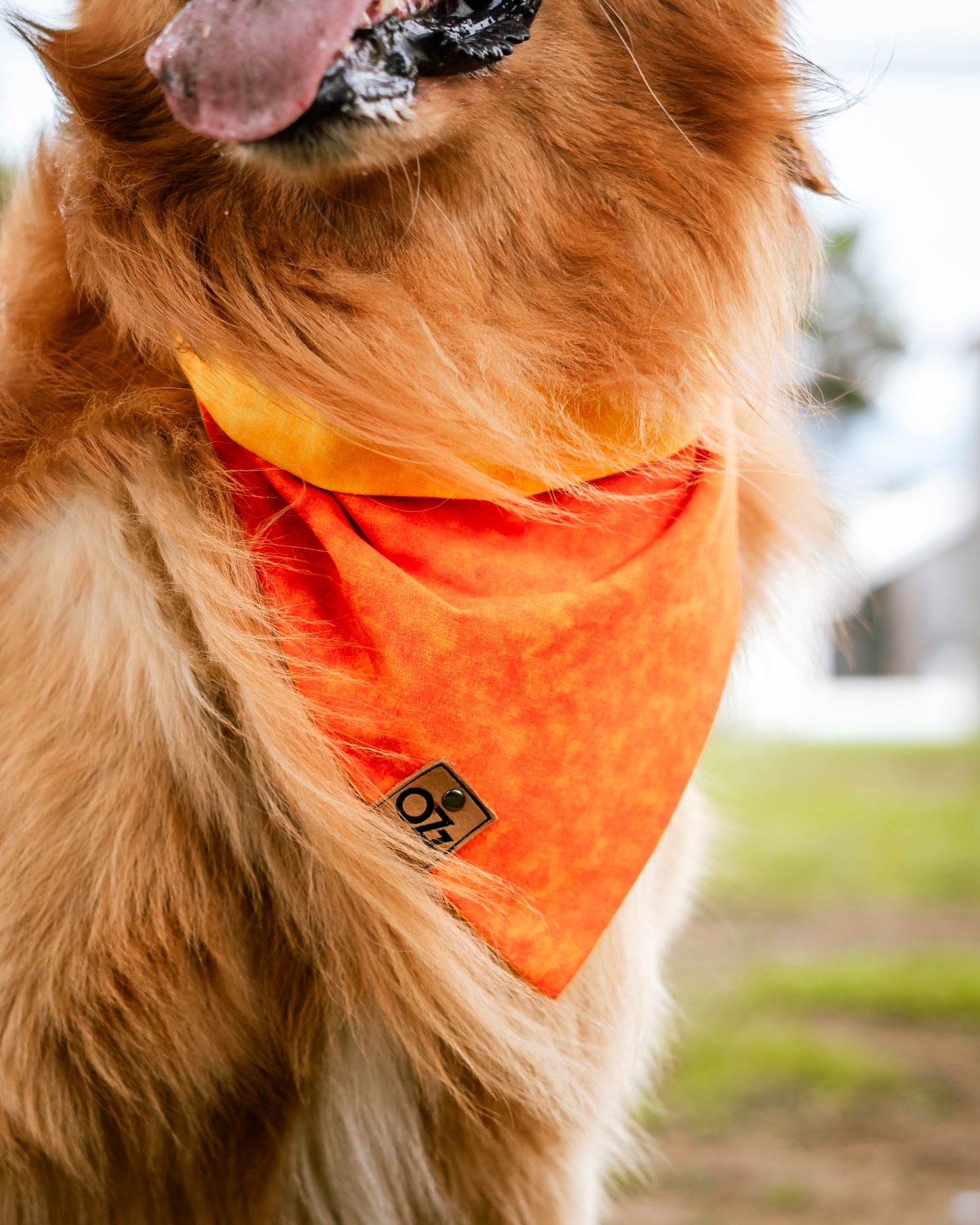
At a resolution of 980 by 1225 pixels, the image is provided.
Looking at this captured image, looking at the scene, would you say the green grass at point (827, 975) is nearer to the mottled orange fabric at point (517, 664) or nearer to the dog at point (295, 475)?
the mottled orange fabric at point (517, 664)

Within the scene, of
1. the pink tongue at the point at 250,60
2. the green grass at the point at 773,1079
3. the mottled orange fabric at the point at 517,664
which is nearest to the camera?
the pink tongue at the point at 250,60

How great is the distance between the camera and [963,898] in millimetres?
4387

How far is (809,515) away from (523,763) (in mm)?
808

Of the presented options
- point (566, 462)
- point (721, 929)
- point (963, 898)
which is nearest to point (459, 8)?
point (566, 462)

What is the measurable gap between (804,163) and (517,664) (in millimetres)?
796

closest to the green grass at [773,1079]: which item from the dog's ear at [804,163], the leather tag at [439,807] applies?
the leather tag at [439,807]

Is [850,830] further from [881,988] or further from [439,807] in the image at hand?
[439,807]

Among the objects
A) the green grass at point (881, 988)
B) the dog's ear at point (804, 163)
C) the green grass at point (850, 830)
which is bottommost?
the green grass at point (850, 830)

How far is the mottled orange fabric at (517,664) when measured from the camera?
131 centimetres

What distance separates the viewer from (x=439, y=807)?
4.34ft

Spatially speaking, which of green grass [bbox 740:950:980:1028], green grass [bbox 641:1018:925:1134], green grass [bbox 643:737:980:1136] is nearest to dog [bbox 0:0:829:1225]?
green grass [bbox 643:737:980:1136]

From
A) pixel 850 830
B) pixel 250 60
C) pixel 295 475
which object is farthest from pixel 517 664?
pixel 850 830

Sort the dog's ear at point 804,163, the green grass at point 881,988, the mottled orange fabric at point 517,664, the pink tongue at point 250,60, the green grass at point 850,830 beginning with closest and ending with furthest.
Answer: the pink tongue at point 250,60
the mottled orange fabric at point 517,664
the dog's ear at point 804,163
the green grass at point 881,988
the green grass at point 850,830

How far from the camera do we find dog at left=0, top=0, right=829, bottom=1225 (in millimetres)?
1225
